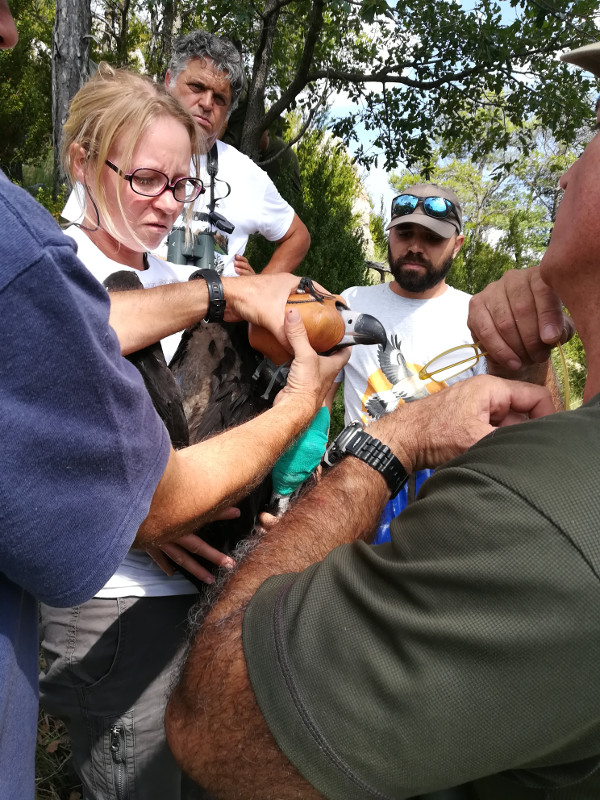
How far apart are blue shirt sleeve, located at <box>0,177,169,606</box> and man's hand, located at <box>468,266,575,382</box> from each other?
126cm

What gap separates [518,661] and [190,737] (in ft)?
2.46

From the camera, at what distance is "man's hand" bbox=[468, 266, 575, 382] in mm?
1789

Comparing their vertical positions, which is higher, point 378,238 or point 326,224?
point 326,224

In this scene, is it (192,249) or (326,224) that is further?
(326,224)

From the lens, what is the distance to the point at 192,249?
3.47 meters

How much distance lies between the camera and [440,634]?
3.19 feet

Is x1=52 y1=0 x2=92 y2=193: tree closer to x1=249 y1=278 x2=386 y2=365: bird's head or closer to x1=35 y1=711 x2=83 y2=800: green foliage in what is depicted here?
x1=249 y1=278 x2=386 y2=365: bird's head

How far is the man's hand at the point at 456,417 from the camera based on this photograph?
1794 mm

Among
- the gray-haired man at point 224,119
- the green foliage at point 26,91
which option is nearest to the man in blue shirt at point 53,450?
the gray-haired man at point 224,119

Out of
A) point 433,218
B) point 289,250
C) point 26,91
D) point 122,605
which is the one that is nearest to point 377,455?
point 122,605

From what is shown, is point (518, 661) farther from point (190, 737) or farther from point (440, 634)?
point (190, 737)

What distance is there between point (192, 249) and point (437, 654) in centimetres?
292

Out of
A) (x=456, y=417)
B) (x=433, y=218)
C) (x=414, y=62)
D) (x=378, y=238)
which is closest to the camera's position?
(x=456, y=417)

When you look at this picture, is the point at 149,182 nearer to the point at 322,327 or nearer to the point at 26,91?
the point at 322,327
